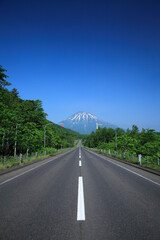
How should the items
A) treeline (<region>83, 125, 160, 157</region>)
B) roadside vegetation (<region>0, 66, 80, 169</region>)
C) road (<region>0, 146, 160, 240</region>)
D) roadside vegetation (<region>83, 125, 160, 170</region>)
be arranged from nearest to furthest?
road (<region>0, 146, 160, 240</region>) < roadside vegetation (<region>83, 125, 160, 170</region>) < roadside vegetation (<region>0, 66, 80, 169</region>) < treeline (<region>83, 125, 160, 157</region>)

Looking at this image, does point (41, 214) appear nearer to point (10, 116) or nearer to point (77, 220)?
point (77, 220)

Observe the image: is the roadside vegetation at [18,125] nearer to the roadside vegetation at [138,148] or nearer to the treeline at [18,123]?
the treeline at [18,123]

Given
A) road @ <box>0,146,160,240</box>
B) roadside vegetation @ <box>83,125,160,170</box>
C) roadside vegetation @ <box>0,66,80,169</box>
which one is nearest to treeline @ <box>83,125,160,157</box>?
roadside vegetation @ <box>83,125,160,170</box>

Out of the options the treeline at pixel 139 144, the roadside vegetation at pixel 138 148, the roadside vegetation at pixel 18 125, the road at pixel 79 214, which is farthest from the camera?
the treeline at pixel 139 144

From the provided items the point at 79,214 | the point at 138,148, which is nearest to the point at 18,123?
the point at 79,214

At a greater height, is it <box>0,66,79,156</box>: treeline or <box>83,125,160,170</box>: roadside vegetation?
<box>0,66,79,156</box>: treeline

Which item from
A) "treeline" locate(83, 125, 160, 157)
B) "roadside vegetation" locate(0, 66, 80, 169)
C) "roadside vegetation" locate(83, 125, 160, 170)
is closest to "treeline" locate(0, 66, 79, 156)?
"roadside vegetation" locate(0, 66, 80, 169)

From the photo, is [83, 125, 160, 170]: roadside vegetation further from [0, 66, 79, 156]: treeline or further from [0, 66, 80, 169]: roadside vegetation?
[0, 66, 79, 156]: treeline

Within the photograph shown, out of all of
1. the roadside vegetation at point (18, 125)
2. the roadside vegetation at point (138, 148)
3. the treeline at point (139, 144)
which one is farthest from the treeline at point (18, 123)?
the treeline at point (139, 144)

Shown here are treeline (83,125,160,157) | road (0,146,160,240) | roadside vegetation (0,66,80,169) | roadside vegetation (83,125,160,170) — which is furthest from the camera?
treeline (83,125,160,157)

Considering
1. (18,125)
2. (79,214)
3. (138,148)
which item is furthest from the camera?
(138,148)

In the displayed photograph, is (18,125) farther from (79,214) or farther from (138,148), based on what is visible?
(138,148)

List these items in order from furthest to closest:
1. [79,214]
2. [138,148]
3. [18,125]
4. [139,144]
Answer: [139,144] → [138,148] → [18,125] → [79,214]

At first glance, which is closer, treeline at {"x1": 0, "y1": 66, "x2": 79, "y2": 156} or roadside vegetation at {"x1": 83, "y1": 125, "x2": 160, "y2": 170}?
roadside vegetation at {"x1": 83, "y1": 125, "x2": 160, "y2": 170}
